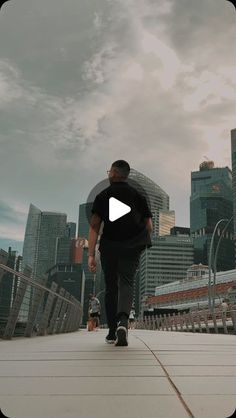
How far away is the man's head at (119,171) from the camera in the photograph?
4.68 m

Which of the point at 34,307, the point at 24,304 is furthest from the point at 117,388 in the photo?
the point at 34,307

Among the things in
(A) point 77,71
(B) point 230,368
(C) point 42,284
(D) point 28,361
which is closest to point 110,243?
(D) point 28,361

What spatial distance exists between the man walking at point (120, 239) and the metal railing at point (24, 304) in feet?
6.32

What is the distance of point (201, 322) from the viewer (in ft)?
92.8

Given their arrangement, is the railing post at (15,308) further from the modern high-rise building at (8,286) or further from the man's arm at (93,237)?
the man's arm at (93,237)

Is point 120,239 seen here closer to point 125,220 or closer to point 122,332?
point 125,220

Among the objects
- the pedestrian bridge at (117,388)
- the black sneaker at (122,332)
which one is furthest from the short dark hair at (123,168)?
the pedestrian bridge at (117,388)

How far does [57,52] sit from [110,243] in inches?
109

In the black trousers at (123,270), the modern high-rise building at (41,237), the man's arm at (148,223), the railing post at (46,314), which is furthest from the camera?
the railing post at (46,314)

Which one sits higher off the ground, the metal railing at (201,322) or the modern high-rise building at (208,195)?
the modern high-rise building at (208,195)

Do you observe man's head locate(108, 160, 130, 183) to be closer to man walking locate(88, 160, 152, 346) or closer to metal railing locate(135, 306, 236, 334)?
man walking locate(88, 160, 152, 346)

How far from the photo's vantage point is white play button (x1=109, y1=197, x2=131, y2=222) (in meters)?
4.38

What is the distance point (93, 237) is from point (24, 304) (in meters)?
3.75

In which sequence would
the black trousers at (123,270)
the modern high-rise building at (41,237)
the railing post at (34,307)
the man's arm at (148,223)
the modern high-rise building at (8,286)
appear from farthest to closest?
the railing post at (34,307), the modern high-rise building at (8,286), the black trousers at (123,270), the man's arm at (148,223), the modern high-rise building at (41,237)
